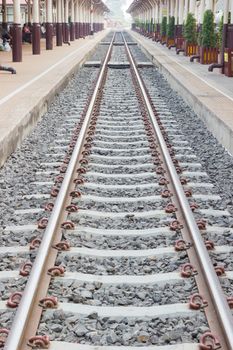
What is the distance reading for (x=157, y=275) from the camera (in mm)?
4523

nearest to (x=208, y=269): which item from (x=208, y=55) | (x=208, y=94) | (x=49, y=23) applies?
(x=208, y=94)

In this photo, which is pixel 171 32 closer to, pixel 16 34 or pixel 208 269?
pixel 16 34

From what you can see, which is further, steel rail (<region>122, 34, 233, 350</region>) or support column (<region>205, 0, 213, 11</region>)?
support column (<region>205, 0, 213, 11</region>)

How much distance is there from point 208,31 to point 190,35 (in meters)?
5.05

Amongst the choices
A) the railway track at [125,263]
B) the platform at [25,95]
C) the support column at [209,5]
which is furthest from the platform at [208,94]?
the platform at [25,95]

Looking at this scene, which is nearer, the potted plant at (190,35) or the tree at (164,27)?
the potted plant at (190,35)

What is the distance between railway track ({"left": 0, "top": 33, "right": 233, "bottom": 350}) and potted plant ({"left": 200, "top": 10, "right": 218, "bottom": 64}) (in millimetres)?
15098

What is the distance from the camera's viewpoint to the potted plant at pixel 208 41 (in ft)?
74.6

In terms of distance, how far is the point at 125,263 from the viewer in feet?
15.7

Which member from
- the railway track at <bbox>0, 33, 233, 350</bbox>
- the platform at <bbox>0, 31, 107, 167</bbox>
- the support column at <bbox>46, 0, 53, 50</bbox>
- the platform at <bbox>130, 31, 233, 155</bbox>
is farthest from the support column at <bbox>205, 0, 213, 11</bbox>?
the railway track at <bbox>0, 33, 233, 350</bbox>

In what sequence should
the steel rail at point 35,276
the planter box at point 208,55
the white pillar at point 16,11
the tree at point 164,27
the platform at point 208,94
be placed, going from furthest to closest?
the tree at point 164,27 < the planter box at point 208,55 < the white pillar at point 16,11 < the platform at point 208,94 < the steel rail at point 35,276

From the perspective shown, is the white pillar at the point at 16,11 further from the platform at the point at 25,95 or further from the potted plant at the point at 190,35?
Result: the potted plant at the point at 190,35

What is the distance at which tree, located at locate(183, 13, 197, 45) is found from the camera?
89.1 ft

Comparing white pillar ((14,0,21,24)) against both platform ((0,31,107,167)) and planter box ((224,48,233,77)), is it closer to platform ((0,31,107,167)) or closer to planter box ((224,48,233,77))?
platform ((0,31,107,167))
